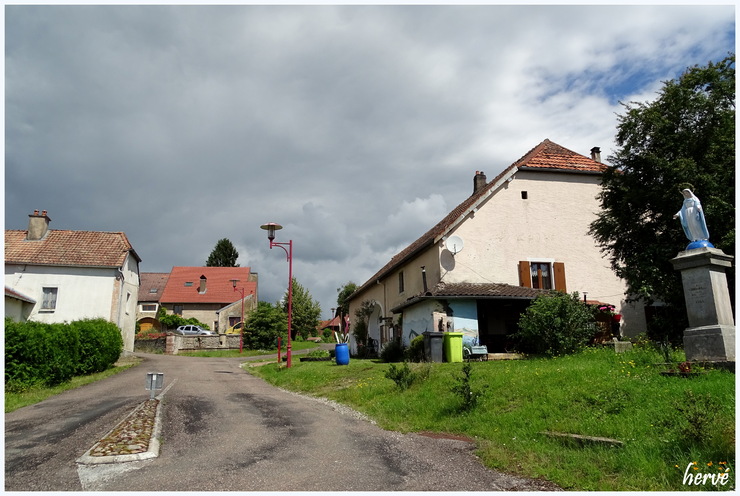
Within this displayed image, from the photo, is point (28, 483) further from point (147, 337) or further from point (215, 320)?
point (215, 320)

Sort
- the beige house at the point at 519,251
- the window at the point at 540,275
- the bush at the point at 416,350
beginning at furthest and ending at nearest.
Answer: the window at the point at 540,275, the beige house at the point at 519,251, the bush at the point at 416,350

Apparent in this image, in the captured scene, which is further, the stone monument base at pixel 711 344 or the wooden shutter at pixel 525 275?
the wooden shutter at pixel 525 275

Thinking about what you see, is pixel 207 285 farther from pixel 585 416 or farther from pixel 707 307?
pixel 585 416

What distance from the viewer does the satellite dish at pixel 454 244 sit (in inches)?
798

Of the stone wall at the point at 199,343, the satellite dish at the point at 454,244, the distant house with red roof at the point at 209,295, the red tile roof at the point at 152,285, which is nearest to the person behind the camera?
the satellite dish at the point at 454,244

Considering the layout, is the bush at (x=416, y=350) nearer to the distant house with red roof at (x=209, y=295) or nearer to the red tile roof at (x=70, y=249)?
the red tile roof at (x=70, y=249)

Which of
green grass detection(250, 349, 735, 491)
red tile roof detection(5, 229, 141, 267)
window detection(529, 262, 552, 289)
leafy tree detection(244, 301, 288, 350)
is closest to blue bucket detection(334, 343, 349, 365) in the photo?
green grass detection(250, 349, 735, 491)

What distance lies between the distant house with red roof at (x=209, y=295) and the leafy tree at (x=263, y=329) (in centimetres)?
1232

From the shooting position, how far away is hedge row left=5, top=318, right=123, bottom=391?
14.3 m

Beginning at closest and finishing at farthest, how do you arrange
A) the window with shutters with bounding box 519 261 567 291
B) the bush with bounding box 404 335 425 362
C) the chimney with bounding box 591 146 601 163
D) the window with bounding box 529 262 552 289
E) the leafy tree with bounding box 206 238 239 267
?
the bush with bounding box 404 335 425 362 → the window with shutters with bounding box 519 261 567 291 → the window with bounding box 529 262 552 289 → the chimney with bounding box 591 146 601 163 → the leafy tree with bounding box 206 238 239 267

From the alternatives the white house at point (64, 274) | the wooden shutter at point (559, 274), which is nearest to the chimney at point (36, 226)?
the white house at point (64, 274)

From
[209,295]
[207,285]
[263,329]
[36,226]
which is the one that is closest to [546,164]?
[263,329]

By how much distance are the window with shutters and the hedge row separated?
17778 mm

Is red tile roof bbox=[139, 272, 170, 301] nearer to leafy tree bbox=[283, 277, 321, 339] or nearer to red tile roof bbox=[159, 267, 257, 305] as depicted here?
red tile roof bbox=[159, 267, 257, 305]
